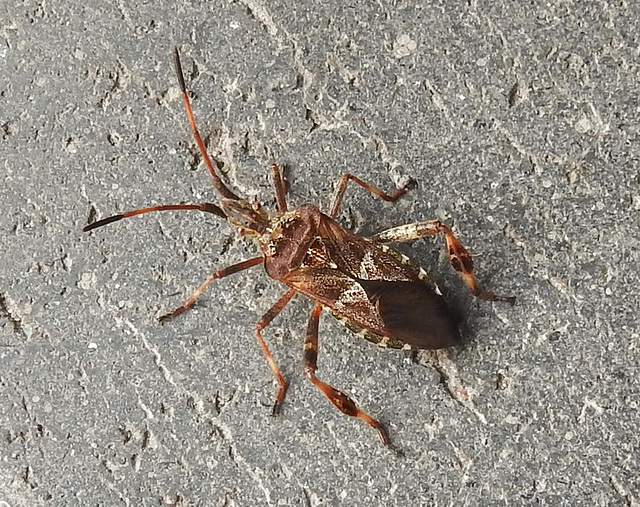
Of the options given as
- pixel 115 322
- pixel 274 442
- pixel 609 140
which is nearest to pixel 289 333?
pixel 274 442

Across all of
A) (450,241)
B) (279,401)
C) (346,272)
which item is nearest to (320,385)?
(279,401)

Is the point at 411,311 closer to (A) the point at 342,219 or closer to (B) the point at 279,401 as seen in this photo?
(A) the point at 342,219

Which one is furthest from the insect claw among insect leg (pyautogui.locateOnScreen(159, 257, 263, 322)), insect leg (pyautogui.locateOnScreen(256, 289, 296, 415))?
insect leg (pyautogui.locateOnScreen(159, 257, 263, 322))

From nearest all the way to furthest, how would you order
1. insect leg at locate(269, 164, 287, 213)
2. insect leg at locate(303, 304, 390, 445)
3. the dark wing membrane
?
the dark wing membrane, insect leg at locate(303, 304, 390, 445), insect leg at locate(269, 164, 287, 213)

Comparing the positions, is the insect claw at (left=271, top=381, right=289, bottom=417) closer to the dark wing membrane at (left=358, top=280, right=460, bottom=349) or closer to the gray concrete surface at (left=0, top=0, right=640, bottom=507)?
the gray concrete surface at (left=0, top=0, right=640, bottom=507)

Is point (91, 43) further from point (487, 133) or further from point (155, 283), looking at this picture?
point (487, 133)

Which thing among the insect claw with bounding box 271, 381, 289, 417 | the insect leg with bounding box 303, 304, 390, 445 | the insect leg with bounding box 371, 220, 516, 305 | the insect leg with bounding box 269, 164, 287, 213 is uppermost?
the insect leg with bounding box 269, 164, 287, 213
